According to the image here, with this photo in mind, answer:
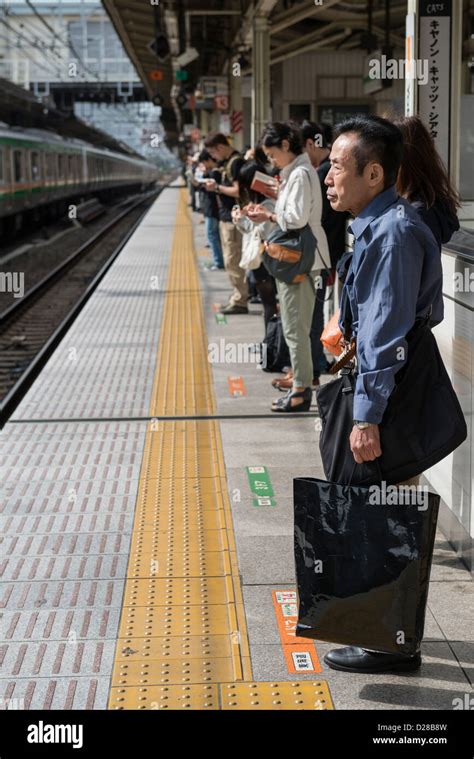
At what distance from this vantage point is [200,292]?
12500 mm

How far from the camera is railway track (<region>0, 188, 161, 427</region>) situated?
868 cm

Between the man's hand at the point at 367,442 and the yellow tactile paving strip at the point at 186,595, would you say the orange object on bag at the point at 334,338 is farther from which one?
the yellow tactile paving strip at the point at 186,595

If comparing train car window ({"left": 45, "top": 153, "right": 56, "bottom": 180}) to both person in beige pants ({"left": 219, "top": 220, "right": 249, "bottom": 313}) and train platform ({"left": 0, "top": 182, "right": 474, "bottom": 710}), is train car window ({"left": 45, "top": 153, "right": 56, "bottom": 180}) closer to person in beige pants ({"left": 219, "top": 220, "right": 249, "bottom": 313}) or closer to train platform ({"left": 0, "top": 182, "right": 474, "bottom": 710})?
person in beige pants ({"left": 219, "top": 220, "right": 249, "bottom": 313})

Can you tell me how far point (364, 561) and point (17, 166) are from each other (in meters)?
18.7

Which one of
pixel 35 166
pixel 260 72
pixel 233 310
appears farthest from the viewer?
pixel 35 166

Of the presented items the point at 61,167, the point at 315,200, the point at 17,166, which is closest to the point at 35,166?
the point at 17,166

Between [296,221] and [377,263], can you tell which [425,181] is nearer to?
[377,263]

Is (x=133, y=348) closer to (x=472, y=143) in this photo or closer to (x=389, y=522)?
(x=472, y=143)

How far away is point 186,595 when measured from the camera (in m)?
3.95

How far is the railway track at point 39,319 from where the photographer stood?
8.68 meters

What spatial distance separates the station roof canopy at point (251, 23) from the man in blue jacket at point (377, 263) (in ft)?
27.8

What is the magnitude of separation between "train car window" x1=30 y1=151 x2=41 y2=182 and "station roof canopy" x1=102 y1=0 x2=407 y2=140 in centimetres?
306
